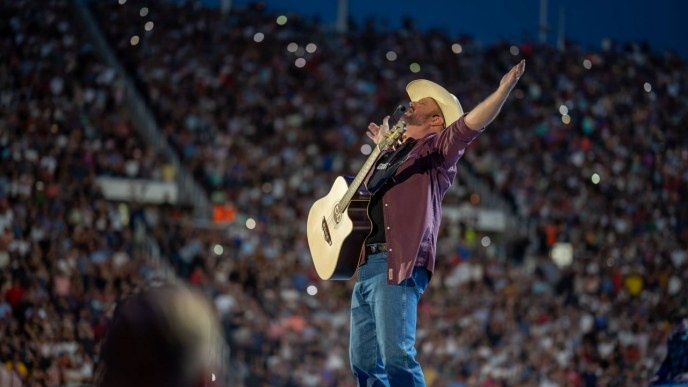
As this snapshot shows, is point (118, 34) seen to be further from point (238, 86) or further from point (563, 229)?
point (563, 229)

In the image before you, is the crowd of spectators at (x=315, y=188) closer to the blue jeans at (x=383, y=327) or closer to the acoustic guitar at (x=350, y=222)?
the acoustic guitar at (x=350, y=222)

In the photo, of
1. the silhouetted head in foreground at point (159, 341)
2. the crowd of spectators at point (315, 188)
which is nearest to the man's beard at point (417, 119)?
the silhouetted head in foreground at point (159, 341)

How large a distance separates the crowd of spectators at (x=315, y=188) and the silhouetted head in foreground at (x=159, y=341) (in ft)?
27.1

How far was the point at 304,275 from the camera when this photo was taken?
15.4 metres

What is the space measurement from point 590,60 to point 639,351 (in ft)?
38.4

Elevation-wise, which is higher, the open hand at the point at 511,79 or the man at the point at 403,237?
the open hand at the point at 511,79

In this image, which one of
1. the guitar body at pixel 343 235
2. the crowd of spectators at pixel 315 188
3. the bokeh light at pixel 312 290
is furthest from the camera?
the bokeh light at pixel 312 290

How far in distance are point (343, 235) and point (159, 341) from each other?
273 centimetres

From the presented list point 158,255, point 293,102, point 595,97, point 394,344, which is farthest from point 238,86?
point 394,344

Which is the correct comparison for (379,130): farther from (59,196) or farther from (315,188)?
(315,188)

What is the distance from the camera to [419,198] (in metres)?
4.65

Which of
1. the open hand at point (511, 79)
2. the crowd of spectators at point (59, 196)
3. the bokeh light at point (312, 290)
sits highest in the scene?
the open hand at point (511, 79)

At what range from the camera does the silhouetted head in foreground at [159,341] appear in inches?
80.2

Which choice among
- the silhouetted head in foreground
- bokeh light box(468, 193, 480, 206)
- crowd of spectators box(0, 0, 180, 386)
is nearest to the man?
the silhouetted head in foreground
